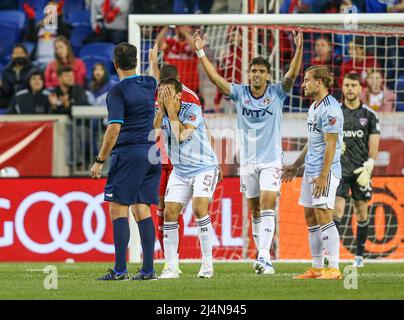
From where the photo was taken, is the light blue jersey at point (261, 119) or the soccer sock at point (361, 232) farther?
the soccer sock at point (361, 232)

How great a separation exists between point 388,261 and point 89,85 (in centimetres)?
756

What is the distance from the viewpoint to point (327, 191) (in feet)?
38.1

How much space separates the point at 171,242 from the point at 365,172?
419 centimetres

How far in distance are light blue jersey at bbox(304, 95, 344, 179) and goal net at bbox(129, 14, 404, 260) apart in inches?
151

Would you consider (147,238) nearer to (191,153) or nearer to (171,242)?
(171,242)

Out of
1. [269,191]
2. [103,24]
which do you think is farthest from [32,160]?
[269,191]

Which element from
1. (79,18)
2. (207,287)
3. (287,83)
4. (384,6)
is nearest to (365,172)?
(287,83)

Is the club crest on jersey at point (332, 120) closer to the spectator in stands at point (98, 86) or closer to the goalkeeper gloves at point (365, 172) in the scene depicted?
the goalkeeper gloves at point (365, 172)

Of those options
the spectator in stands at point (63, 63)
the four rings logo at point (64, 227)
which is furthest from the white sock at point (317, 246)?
the spectator in stands at point (63, 63)

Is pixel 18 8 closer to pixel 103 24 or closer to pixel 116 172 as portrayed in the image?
pixel 103 24

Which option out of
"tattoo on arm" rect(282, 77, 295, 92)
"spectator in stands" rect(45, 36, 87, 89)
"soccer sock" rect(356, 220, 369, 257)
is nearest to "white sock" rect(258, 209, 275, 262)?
"tattoo on arm" rect(282, 77, 295, 92)

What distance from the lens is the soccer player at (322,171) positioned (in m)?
11.6

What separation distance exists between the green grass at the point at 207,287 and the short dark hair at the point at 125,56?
206cm

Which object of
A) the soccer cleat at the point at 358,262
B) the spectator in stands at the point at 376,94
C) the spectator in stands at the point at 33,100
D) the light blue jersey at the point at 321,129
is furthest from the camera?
the spectator in stands at the point at 33,100
